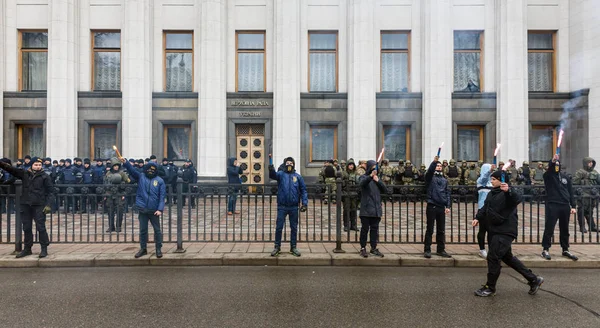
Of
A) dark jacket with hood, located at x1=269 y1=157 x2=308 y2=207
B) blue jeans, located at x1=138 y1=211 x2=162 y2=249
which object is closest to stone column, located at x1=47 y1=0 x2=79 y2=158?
blue jeans, located at x1=138 y1=211 x2=162 y2=249

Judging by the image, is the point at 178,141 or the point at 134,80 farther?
the point at 178,141

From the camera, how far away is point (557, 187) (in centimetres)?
704

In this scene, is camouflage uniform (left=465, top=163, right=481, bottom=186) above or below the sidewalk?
above

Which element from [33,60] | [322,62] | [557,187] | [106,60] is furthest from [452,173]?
[33,60]

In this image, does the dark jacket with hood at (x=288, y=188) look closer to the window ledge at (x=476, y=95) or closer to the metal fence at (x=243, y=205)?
the metal fence at (x=243, y=205)

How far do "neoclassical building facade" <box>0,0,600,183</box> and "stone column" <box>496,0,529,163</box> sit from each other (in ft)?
0.18

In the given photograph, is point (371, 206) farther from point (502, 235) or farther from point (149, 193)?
point (149, 193)

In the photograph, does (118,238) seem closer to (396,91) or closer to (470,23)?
(396,91)

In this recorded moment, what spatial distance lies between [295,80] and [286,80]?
40 centimetres

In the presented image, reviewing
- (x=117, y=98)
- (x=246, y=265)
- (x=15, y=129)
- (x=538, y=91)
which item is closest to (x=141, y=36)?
(x=117, y=98)

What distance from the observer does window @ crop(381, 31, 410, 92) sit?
59.1 feet

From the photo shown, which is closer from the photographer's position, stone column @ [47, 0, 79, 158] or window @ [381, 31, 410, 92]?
stone column @ [47, 0, 79, 158]

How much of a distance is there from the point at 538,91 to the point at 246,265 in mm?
16985

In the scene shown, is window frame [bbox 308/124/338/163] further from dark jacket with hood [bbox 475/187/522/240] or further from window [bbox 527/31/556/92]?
dark jacket with hood [bbox 475/187/522/240]
